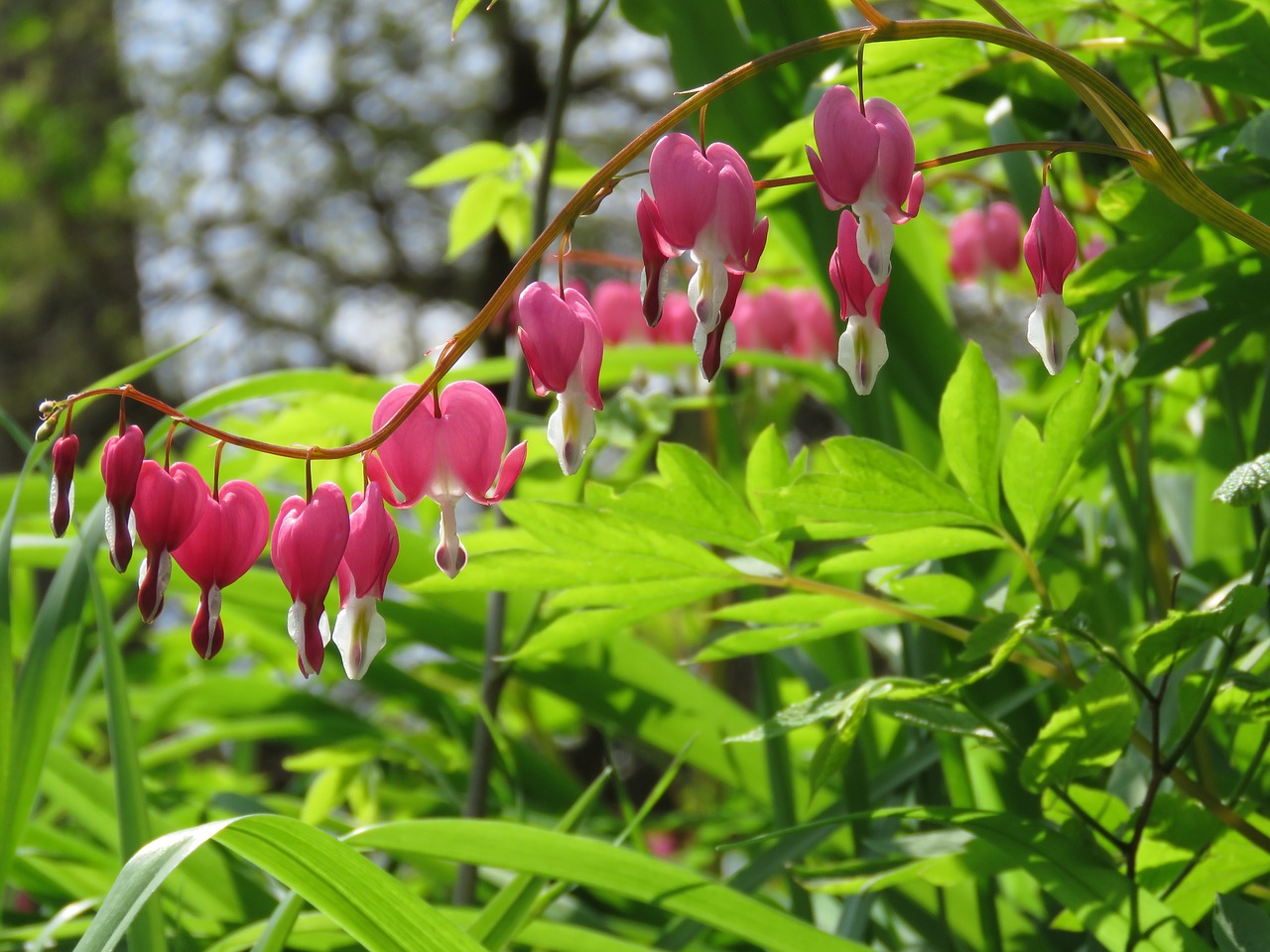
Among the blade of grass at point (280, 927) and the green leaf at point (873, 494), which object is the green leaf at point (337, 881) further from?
the green leaf at point (873, 494)

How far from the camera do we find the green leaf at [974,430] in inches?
25.2

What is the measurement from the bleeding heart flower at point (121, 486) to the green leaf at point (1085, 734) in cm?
46

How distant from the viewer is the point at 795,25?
3.51 ft

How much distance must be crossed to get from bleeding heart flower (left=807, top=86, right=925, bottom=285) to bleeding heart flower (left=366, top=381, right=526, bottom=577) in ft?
0.53

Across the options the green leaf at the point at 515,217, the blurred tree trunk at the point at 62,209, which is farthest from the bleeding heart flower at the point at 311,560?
the blurred tree trunk at the point at 62,209

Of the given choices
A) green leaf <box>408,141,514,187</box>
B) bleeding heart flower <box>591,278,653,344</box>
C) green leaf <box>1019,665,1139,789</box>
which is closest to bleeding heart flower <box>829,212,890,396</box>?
green leaf <box>1019,665,1139,789</box>

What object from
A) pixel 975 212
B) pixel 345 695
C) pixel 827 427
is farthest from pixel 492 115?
pixel 975 212

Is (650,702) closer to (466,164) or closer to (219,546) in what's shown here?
(466,164)

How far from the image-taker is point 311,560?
452 mm

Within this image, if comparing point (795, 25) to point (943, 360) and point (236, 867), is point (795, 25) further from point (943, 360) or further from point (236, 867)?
point (236, 867)

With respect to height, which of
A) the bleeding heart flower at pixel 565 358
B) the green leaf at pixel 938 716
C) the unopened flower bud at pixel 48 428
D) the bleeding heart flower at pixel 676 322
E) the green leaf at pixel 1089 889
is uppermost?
the unopened flower bud at pixel 48 428

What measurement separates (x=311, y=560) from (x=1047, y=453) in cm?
40

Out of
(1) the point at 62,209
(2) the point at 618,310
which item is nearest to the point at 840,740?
(2) the point at 618,310

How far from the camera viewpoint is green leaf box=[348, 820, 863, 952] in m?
0.63
